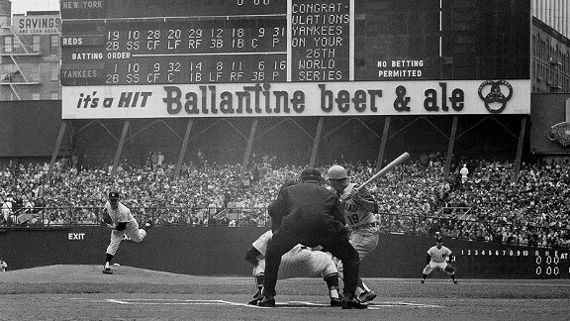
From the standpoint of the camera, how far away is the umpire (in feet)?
43.7

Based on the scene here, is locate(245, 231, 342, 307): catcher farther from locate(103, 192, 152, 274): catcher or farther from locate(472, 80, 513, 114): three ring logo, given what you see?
locate(472, 80, 513, 114): three ring logo

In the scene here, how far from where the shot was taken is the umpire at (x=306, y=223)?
13328mm

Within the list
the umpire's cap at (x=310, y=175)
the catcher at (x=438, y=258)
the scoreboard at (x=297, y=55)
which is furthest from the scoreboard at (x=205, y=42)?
the umpire's cap at (x=310, y=175)

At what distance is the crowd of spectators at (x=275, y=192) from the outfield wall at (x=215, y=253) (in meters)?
0.37

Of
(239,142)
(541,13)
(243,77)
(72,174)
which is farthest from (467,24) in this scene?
(541,13)

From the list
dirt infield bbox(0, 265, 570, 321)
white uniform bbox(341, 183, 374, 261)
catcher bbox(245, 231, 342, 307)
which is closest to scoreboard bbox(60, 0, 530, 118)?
dirt infield bbox(0, 265, 570, 321)

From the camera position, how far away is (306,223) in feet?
43.7

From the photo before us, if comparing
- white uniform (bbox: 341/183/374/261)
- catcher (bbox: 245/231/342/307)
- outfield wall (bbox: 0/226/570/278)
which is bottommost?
outfield wall (bbox: 0/226/570/278)

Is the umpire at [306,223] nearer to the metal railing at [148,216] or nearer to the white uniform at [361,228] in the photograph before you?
the white uniform at [361,228]

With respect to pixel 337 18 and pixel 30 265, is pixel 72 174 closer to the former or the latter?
pixel 30 265

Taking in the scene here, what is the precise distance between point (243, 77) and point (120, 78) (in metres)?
4.79

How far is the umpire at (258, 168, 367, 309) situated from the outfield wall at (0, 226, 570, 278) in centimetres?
2420

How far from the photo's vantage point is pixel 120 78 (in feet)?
149

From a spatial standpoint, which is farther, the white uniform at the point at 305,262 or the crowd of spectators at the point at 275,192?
the crowd of spectators at the point at 275,192
